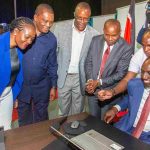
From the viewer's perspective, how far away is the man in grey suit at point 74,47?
3004mm

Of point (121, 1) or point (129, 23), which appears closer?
point (129, 23)

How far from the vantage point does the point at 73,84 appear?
130 inches

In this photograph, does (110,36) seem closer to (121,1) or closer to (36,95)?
(36,95)

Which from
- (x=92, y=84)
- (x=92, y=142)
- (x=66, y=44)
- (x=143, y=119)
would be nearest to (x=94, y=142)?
A: (x=92, y=142)

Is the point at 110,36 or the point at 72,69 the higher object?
the point at 110,36

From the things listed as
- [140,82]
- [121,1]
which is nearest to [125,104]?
[140,82]

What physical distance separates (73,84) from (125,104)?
1004mm

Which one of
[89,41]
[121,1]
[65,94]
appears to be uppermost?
[121,1]

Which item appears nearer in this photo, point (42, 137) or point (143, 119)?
point (42, 137)

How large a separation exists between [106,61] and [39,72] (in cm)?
70

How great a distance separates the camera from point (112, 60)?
2.90 meters

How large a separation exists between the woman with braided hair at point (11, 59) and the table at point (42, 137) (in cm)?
64

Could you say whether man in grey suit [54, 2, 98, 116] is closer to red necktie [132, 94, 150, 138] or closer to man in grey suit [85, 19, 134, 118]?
man in grey suit [85, 19, 134, 118]

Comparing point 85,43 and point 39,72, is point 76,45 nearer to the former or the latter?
point 85,43
